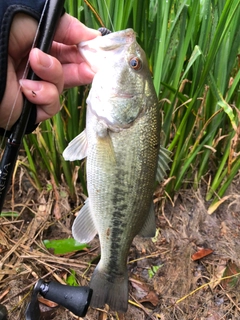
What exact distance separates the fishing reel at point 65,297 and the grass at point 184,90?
901 millimetres

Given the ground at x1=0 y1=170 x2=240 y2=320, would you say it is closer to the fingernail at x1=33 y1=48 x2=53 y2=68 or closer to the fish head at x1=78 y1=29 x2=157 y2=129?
the fish head at x1=78 y1=29 x2=157 y2=129

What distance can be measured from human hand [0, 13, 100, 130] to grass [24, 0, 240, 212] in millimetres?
234

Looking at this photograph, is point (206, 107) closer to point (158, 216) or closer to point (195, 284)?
point (158, 216)

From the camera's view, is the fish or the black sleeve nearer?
the black sleeve

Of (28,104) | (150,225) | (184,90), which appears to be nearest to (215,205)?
(184,90)

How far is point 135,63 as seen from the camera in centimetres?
124

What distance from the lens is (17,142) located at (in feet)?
3.53

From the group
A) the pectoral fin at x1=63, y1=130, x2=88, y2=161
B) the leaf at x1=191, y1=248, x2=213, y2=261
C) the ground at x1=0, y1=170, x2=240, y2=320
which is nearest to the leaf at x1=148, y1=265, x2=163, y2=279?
the ground at x1=0, y1=170, x2=240, y2=320

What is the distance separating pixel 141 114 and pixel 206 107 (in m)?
0.79

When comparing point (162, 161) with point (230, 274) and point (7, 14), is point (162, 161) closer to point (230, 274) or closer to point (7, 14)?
point (7, 14)

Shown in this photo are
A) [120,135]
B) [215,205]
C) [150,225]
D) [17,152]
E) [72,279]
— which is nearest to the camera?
[17,152]

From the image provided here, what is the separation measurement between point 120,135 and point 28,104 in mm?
329

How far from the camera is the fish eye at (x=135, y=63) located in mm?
1236

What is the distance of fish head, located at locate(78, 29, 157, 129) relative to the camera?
1.21 meters
